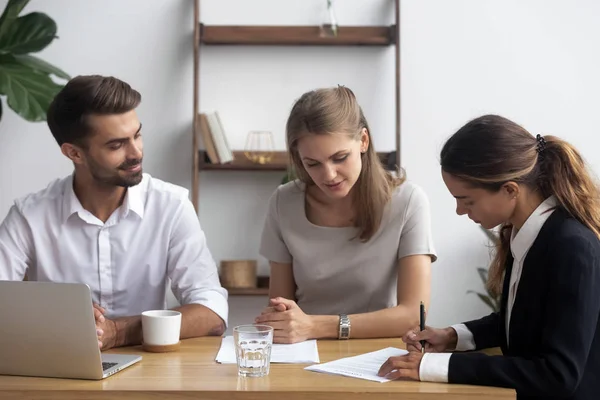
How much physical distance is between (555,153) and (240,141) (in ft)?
7.30

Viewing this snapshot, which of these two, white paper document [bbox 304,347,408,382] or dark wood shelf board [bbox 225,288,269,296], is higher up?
white paper document [bbox 304,347,408,382]

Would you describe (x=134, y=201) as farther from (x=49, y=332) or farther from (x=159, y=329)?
(x=49, y=332)

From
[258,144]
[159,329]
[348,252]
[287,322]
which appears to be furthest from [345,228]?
[258,144]

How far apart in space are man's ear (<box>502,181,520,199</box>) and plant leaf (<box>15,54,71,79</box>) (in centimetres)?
223

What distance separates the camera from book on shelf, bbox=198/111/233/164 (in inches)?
136

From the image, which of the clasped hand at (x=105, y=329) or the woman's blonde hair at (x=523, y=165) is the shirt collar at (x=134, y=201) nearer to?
the clasped hand at (x=105, y=329)

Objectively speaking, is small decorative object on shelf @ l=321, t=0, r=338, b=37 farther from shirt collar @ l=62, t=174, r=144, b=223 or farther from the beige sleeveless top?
shirt collar @ l=62, t=174, r=144, b=223

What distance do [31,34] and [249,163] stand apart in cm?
108

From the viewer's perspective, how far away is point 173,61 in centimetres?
364

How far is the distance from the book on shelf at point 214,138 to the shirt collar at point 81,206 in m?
1.26

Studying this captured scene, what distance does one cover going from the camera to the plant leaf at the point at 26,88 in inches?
128

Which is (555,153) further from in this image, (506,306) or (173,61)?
(173,61)

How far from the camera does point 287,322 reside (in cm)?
182

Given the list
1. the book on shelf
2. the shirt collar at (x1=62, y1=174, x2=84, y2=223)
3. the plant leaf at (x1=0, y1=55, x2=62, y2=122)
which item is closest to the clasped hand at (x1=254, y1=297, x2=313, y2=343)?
the shirt collar at (x1=62, y1=174, x2=84, y2=223)
